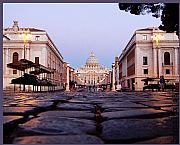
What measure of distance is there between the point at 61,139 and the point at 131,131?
382mm

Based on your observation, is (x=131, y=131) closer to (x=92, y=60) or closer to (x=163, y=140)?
(x=163, y=140)

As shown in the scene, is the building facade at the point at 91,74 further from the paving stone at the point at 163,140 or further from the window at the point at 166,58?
the paving stone at the point at 163,140

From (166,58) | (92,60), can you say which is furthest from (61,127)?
(92,60)

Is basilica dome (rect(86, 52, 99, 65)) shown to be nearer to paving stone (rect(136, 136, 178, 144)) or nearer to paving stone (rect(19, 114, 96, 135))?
paving stone (rect(19, 114, 96, 135))

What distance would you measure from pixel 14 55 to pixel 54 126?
4588cm

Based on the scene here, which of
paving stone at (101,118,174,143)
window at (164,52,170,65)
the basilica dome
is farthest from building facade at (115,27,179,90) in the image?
the basilica dome

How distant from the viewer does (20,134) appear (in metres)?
1.51

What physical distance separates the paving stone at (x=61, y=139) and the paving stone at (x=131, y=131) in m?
0.07

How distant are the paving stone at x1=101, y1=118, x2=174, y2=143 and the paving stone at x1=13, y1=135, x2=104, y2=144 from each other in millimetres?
70

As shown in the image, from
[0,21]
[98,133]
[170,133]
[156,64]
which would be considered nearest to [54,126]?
[98,133]

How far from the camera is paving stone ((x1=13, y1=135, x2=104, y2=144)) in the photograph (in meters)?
1.32

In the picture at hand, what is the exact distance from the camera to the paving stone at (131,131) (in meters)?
1.41

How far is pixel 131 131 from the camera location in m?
Answer: 1.57

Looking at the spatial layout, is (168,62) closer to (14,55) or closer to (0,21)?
(14,55)
